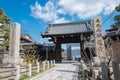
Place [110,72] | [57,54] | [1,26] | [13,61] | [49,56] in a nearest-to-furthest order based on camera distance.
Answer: [110,72]
[13,61]
[1,26]
[57,54]
[49,56]

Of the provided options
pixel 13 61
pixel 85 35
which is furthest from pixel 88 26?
pixel 13 61

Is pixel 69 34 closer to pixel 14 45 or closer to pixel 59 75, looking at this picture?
pixel 14 45

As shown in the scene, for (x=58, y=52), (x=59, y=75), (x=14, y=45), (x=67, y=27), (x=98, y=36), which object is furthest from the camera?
(x=67, y=27)

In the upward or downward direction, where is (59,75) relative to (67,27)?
downward

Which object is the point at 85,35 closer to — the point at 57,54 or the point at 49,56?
the point at 57,54

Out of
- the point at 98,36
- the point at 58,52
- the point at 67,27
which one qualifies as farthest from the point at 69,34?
the point at 98,36

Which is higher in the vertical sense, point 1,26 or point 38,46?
point 1,26

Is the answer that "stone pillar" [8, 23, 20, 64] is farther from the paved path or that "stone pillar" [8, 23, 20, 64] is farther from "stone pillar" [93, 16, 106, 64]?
"stone pillar" [93, 16, 106, 64]

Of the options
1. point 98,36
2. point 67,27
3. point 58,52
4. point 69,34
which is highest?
point 67,27

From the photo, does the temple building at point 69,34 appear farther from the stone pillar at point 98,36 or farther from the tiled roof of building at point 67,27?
the stone pillar at point 98,36

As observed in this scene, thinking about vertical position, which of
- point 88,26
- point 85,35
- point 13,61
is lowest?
point 13,61

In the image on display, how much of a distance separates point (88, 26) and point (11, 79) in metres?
16.9

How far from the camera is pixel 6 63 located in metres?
11.8

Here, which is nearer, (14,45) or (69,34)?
(14,45)
